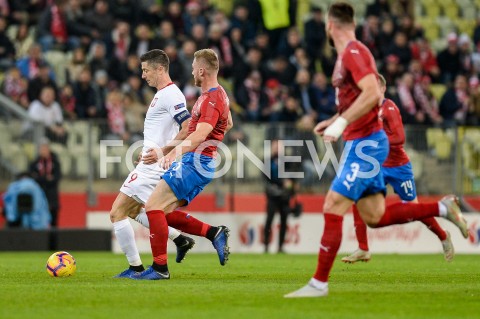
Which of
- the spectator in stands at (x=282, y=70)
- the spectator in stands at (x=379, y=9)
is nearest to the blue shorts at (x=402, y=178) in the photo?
the spectator in stands at (x=282, y=70)

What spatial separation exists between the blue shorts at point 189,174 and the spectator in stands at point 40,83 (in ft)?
35.9

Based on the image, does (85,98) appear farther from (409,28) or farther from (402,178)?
(402,178)

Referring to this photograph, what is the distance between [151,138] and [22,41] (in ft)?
42.6

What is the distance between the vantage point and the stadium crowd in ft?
77.3

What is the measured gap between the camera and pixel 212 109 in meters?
12.3

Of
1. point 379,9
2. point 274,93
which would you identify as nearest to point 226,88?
point 274,93

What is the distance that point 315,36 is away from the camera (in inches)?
1059

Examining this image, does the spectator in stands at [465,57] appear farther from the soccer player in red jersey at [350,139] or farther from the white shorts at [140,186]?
the soccer player in red jersey at [350,139]

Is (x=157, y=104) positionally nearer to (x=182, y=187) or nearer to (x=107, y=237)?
(x=182, y=187)

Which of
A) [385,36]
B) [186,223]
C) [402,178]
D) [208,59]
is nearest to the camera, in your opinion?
[208,59]

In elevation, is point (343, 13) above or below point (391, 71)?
below

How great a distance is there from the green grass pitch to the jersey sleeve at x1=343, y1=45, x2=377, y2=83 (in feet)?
6.90

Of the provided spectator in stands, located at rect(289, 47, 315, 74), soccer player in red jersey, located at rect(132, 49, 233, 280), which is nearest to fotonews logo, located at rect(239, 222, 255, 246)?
spectator in stands, located at rect(289, 47, 315, 74)

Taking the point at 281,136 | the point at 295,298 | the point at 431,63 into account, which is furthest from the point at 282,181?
the point at 295,298
